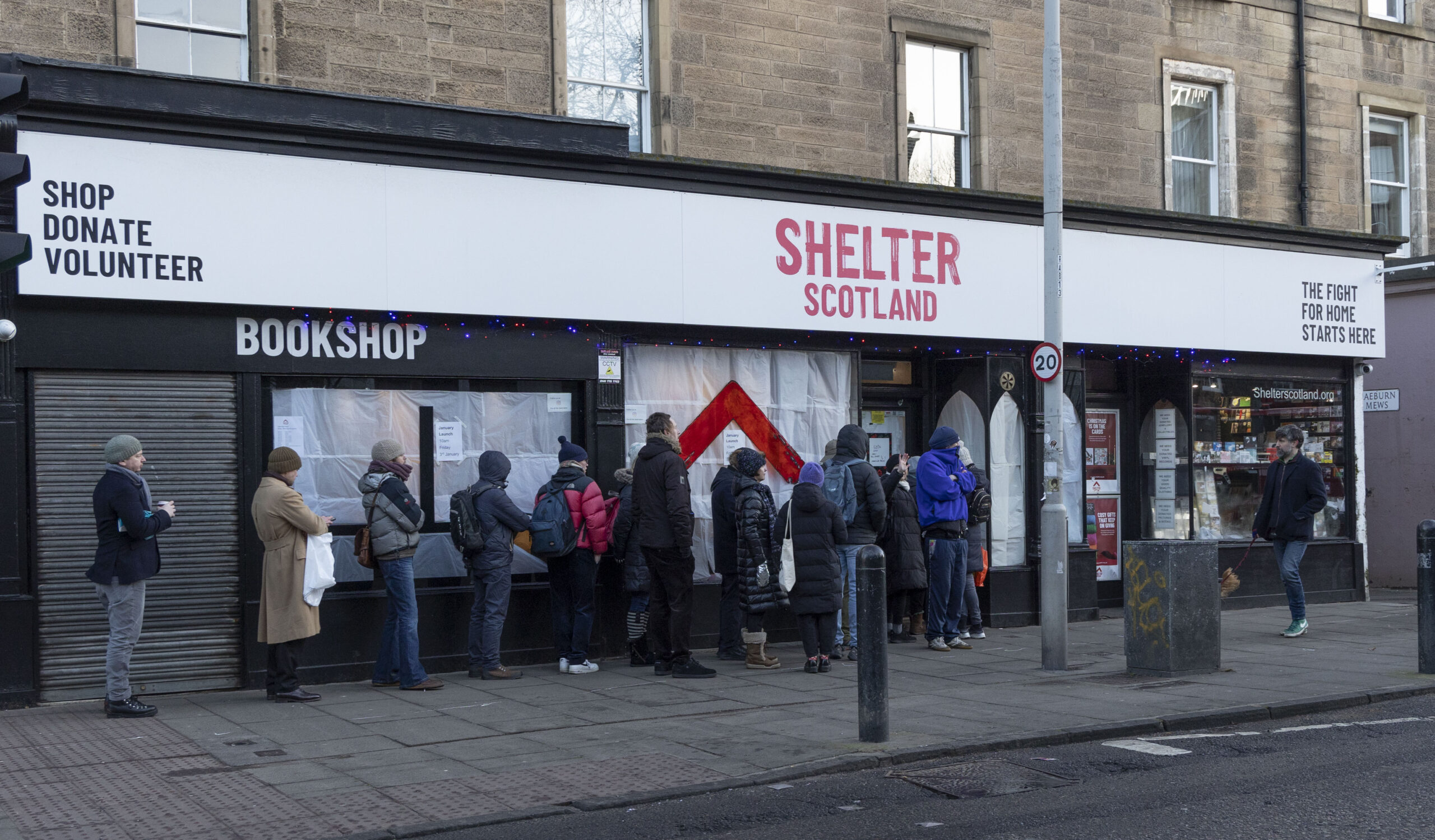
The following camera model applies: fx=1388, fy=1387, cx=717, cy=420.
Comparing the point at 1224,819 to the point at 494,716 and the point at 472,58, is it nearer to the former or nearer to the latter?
the point at 494,716

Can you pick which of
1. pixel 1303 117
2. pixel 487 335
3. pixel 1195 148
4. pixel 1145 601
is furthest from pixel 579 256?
pixel 1303 117

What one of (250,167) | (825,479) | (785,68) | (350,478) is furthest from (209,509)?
(785,68)

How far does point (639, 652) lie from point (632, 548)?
36.2 inches

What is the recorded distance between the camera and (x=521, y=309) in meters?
11.3

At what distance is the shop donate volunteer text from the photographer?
1278cm

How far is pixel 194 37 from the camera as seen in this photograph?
1077 centimetres

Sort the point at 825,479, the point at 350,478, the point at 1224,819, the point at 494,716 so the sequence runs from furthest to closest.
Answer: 1. the point at 825,479
2. the point at 350,478
3. the point at 494,716
4. the point at 1224,819

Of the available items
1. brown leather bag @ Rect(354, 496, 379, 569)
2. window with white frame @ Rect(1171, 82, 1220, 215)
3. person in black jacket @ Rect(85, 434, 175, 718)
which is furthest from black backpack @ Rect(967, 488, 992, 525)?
person in black jacket @ Rect(85, 434, 175, 718)

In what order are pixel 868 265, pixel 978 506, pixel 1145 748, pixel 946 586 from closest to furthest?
1. pixel 1145 748
2. pixel 946 586
3. pixel 978 506
4. pixel 868 265

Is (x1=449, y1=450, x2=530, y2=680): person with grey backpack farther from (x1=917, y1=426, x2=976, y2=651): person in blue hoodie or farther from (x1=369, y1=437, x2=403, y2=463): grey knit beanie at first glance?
(x1=917, y1=426, x2=976, y2=651): person in blue hoodie

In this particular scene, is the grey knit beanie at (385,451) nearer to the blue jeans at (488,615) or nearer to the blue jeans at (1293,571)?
the blue jeans at (488,615)

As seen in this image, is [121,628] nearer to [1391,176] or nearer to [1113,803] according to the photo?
[1113,803]

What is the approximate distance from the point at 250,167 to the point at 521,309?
7.65 ft

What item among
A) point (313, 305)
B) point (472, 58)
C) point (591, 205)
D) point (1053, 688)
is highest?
point (472, 58)
